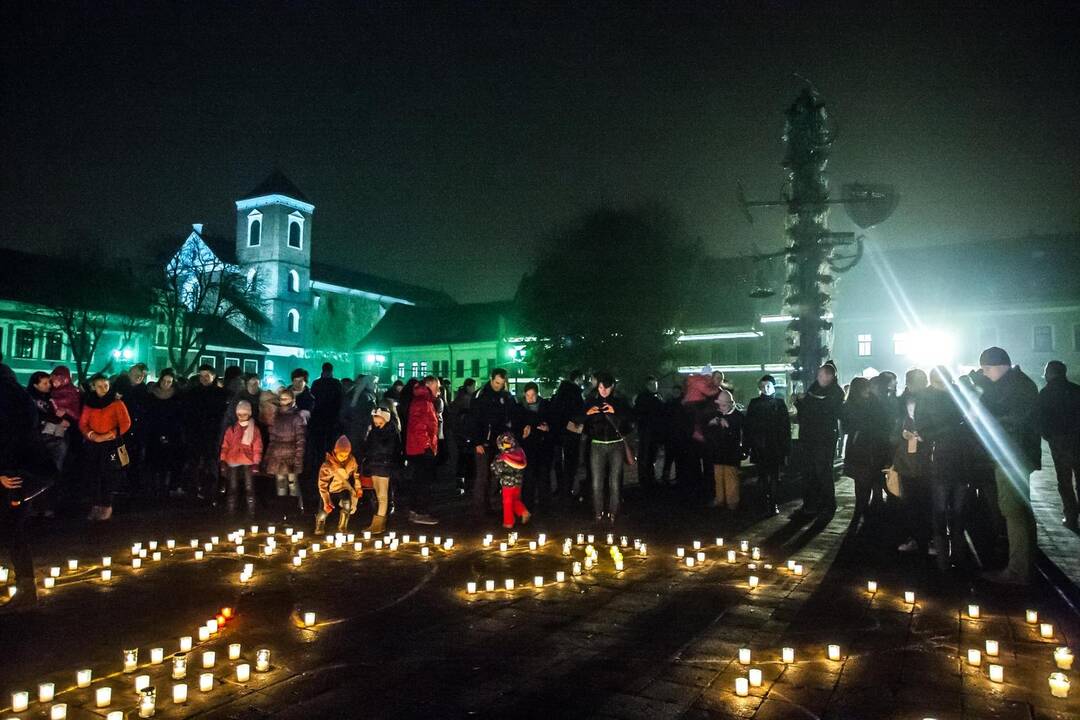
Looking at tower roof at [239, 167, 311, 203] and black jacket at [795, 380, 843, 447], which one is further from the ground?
tower roof at [239, 167, 311, 203]

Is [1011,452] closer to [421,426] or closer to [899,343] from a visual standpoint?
[421,426]

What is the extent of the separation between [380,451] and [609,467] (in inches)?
120

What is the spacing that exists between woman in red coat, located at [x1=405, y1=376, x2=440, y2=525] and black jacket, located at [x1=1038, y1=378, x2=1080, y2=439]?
810 cm

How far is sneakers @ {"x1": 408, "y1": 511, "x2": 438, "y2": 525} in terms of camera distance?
9953 millimetres

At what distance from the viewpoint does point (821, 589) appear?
6766mm

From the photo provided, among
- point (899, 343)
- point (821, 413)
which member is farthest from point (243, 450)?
point (899, 343)

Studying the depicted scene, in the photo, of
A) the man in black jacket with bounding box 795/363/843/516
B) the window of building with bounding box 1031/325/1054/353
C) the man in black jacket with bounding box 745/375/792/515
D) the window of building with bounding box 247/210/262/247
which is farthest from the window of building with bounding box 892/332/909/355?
the window of building with bounding box 247/210/262/247

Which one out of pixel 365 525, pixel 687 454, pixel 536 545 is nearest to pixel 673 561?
pixel 536 545

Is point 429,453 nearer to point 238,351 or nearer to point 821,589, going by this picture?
point 821,589

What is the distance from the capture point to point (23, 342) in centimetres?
4766

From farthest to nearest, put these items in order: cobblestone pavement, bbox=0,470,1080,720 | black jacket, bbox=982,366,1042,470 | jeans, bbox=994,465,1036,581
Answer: black jacket, bbox=982,366,1042,470 → jeans, bbox=994,465,1036,581 → cobblestone pavement, bbox=0,470,1080,720

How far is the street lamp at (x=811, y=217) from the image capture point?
59.0ft

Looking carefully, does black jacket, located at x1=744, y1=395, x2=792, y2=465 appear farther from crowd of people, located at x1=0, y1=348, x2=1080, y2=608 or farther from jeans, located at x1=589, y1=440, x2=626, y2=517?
jeans, located at x1=589, y1=440, x2=626, y2=517

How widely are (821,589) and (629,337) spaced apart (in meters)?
32.0
